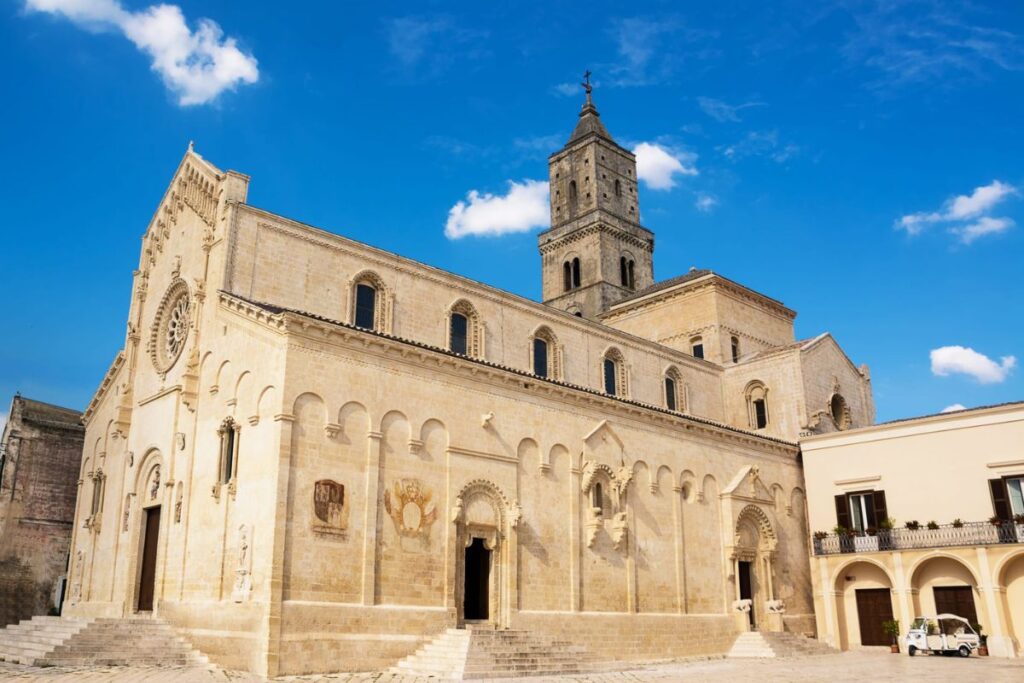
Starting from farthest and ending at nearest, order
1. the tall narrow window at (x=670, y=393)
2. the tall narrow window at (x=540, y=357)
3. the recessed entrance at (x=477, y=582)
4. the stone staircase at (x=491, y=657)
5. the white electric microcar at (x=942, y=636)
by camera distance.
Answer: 1. the tall narrow window at (x=670, y=393)
2. the tall narrow window at (x=540, y=357)
3. the white electric microcar at (x=942, y=636)
4. the recessed entrance at (x=477, y=582)
5. the stone staircase at (x=491, y=657)

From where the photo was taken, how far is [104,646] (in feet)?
69.6

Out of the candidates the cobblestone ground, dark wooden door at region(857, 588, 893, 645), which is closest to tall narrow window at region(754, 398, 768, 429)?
dark wooden door at region(857, 588, 893, 645)

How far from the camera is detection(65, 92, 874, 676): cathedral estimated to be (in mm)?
21016

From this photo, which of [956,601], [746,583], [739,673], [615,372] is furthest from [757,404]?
[739,673]

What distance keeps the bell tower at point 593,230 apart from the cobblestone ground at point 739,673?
84.4ft

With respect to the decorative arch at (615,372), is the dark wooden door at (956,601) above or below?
below

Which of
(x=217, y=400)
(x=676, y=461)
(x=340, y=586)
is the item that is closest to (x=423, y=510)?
(x=340, y=586)

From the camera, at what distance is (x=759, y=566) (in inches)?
1294

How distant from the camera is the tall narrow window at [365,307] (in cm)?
2819

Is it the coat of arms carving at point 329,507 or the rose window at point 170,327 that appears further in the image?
the rose window at point 170,327

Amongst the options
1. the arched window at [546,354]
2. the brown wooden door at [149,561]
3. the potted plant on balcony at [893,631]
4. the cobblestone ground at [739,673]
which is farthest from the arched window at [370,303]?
the potted plant on balcony at [893,631]

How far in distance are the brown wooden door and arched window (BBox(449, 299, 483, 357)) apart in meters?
11.0

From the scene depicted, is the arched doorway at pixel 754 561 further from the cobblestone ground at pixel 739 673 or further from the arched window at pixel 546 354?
the arched window at pixel 546 354

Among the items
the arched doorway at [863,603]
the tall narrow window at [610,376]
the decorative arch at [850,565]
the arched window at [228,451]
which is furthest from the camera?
the tall narrow window at [610,376]
